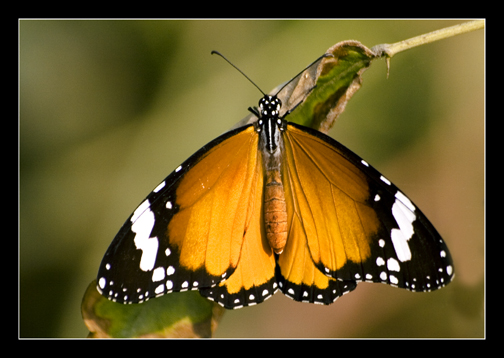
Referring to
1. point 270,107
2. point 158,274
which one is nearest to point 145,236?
point 158,274

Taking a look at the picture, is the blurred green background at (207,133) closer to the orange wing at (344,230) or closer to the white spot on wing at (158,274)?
the orange wing at (344,230)

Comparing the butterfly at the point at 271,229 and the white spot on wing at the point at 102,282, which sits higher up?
the butterfly at the point at 271,229

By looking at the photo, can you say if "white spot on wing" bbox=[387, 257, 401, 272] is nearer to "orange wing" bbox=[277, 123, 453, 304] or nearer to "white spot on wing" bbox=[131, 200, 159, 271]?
"orange wing" bbox=[277, 123, 453, 304]

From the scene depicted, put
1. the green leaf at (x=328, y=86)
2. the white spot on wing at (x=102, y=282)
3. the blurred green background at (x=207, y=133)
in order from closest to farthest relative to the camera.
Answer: the white spot on wing at (x=102, y=282), the green leaf at (x=328, y=86), the blurred green background at (x=207, y=133)

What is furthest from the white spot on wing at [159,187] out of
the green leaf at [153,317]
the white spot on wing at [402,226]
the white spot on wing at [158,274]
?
the white spot on wing at [402,226]

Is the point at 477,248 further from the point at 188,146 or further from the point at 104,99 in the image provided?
the point at 104,99

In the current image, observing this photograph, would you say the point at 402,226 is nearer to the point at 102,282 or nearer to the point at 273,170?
the point at 273,170

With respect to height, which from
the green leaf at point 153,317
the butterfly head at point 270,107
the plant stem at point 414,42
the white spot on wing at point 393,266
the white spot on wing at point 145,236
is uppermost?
the plant stem at point 414,42
